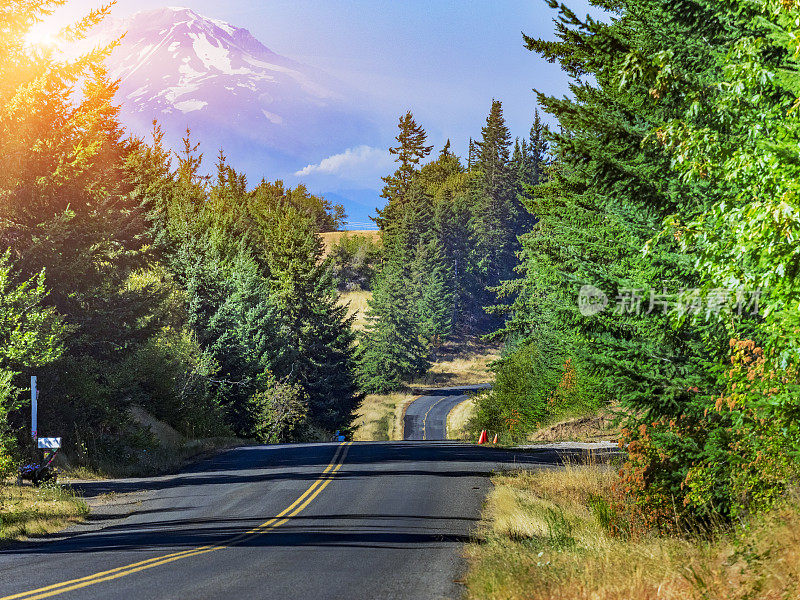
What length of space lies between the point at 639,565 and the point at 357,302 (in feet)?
339

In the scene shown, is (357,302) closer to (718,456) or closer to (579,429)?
(579,429)

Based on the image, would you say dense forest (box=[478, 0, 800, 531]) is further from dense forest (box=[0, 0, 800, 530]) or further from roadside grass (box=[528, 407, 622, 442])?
roadside grass (box=[528, 407, 622, 442])

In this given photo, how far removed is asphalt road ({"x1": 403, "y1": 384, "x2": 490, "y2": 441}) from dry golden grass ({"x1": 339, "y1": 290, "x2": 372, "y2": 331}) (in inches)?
929

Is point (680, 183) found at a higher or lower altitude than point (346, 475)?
higher

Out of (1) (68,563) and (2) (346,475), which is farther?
(2) (346,475)

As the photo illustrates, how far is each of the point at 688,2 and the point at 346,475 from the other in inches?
609

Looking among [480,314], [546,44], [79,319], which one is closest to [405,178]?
[480,314]

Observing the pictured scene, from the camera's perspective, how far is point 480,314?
373 feet

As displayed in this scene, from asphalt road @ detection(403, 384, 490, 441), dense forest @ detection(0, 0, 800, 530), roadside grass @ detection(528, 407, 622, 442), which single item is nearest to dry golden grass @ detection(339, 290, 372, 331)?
asphalt road @ detection(403, 384, 490, 441)

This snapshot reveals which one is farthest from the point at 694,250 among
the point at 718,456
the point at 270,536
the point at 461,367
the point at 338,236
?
the point at 338,236

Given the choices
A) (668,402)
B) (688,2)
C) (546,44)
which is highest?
(546,44)

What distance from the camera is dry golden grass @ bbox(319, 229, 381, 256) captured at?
5187 inches

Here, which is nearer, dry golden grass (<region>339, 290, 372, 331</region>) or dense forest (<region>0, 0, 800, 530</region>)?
dense forest (<region>0, 0, 800, 530</region>)

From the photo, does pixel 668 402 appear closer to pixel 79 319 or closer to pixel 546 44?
pixel 546 44
